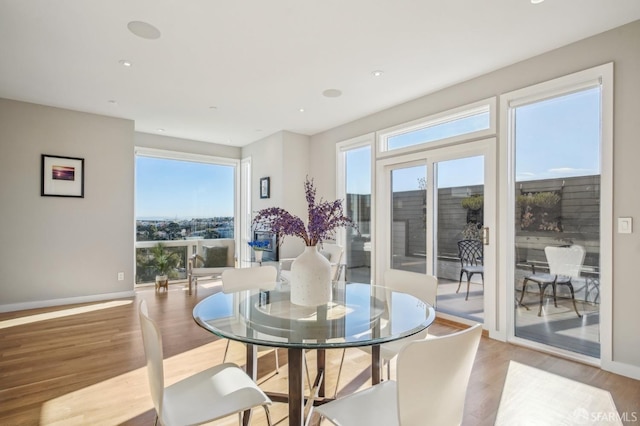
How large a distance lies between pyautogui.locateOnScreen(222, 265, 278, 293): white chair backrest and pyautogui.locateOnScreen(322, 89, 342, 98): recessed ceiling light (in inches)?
93.1

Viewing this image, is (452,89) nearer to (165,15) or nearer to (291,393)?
(165,15)

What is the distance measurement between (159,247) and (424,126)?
4.97 m

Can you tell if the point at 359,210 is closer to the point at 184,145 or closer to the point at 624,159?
the point at 624,159

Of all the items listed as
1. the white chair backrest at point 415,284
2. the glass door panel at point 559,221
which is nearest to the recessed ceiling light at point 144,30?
the white chair backrest at point 415,284

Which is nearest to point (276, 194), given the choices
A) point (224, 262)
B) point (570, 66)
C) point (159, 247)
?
point (224, 262)

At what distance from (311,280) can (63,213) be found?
4603mm

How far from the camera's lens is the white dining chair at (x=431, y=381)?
104cm

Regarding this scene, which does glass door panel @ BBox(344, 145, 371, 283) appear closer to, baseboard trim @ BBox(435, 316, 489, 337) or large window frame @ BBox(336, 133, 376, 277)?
large window frame @ BBox(336, 133, 376, 277)

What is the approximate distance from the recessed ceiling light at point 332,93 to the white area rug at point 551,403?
11.0ft

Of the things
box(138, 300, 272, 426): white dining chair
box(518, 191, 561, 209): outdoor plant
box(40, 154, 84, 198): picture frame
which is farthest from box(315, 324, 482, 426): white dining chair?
box(40, 154, 84, 198): picture frame

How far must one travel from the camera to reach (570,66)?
9.48 feet

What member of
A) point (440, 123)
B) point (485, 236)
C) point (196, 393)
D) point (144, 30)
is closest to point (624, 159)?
point (485, 236)

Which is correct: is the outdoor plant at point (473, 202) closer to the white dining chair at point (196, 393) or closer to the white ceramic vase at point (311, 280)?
the white ceramic vase at point (311, 280)

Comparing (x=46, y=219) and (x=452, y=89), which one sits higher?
(x=452, y=89)
